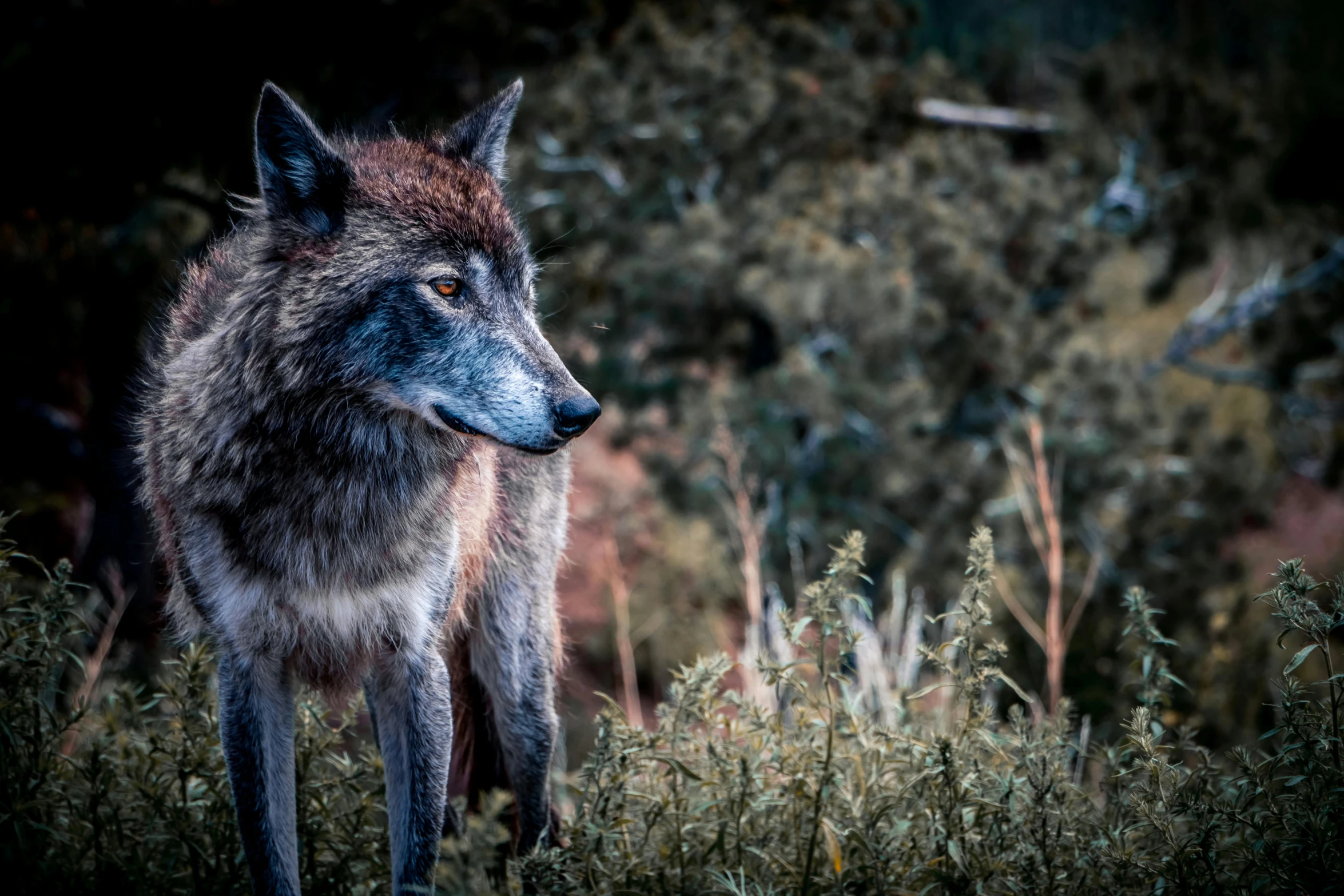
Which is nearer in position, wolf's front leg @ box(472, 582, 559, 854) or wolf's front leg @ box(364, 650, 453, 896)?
wolf's front leg @ box(364, 650, 453, 896)

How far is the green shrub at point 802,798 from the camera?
248 centimetres

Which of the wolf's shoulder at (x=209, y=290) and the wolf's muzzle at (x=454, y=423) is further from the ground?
the wolf's shoulder at (x=209, y=290)

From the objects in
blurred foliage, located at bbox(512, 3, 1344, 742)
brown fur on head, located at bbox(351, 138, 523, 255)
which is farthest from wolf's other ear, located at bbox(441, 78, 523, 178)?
blurred foliage, located at bbox(512, 3, 1344, 742)

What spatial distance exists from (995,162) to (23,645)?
9734mm

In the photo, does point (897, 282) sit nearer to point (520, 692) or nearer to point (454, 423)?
point (520, 692)

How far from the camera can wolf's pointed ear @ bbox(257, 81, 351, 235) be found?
2.78m

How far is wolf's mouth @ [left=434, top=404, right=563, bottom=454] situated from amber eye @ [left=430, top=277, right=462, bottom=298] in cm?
30

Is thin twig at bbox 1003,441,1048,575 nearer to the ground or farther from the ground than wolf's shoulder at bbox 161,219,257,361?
nearer to the ground

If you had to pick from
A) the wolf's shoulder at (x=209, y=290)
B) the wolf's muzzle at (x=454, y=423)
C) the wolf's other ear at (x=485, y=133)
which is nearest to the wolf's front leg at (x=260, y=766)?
the wolf's muzzle at (x=454, y=423)

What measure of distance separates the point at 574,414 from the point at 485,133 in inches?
43.7

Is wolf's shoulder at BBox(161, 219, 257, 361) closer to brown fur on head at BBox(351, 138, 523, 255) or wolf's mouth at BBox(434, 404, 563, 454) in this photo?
brown fur on head at BBox(351, 138, 523, 255)

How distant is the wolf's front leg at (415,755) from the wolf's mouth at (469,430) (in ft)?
2.09

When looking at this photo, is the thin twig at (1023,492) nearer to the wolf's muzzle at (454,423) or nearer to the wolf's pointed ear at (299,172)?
the wolf's muzzle at (454,423)

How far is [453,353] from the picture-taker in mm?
2803
